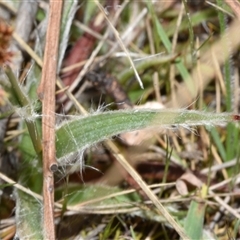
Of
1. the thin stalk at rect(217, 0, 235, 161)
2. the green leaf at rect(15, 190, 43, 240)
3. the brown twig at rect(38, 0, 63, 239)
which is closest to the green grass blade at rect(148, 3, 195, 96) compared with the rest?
the thin stalk at rect(217, 0, 235, 161)

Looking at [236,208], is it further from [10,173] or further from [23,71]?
[23,71]

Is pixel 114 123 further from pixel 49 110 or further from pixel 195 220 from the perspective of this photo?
pixel 195 220

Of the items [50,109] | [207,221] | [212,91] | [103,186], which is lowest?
[207,221]

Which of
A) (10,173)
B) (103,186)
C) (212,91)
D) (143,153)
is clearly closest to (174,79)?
(212,91)

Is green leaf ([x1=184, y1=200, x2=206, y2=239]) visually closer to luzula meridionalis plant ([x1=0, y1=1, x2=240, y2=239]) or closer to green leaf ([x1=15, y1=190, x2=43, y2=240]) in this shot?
luzula meridionalis plant ([x1=0, y1=1, x2=240, y2=239])

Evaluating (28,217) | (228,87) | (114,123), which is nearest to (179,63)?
(228,87)

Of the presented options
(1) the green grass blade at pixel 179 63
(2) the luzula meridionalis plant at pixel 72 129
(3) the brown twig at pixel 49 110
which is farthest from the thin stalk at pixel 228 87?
(3) the brown twig at pixel 49 110
